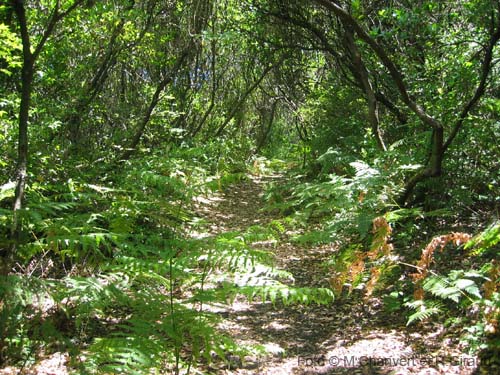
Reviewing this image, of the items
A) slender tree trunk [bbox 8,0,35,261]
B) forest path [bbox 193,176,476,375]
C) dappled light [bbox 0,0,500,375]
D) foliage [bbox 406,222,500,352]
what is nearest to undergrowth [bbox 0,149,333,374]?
dappled light [bbox 0,0,500,375]

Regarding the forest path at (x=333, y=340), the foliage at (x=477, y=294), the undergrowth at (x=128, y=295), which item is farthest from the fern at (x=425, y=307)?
the undergrowth at (x=128, y=295)

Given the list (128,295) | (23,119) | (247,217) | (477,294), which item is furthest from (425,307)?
(247,217)

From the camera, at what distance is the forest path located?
3.31m

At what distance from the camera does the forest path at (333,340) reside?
331 cm

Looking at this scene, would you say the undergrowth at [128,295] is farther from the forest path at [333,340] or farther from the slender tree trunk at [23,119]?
the forest path at [333,340]

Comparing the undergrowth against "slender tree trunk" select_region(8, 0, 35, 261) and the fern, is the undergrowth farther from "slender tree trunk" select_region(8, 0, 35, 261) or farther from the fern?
the fern

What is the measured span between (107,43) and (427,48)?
5.32 meters

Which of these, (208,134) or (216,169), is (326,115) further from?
(208,134)

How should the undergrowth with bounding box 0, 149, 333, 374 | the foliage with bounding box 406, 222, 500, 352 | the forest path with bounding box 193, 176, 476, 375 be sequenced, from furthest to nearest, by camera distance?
the forest path with bounding box 193, 176, 476, 375 → the foliage with bounding box 406, 222, 500, 352 → the undergrowth with bounding box 0, 149, 333, 374

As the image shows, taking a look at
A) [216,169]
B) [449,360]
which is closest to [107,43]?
[216,169]

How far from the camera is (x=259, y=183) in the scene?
13828 mm

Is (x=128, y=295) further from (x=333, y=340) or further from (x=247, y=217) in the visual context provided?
(x=247, y=217)

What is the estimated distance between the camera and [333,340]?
394cm

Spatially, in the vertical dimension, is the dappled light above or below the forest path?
above
